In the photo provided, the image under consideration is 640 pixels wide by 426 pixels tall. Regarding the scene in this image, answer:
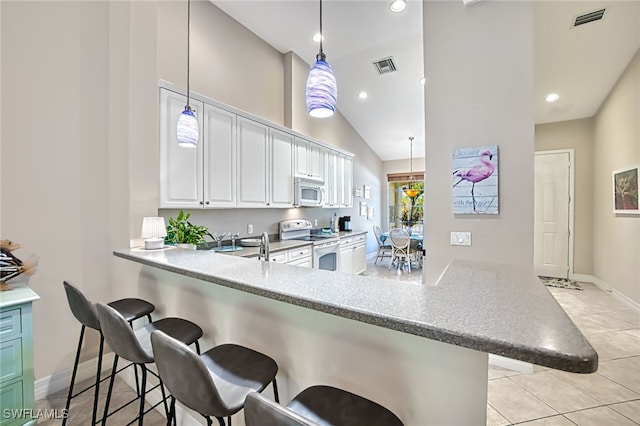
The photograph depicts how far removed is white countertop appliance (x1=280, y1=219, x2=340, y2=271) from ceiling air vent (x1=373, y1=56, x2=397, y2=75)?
2.92m

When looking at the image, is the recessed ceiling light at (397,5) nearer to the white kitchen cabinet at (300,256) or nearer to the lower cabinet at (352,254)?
the white kitchen cabinet at (300,256)

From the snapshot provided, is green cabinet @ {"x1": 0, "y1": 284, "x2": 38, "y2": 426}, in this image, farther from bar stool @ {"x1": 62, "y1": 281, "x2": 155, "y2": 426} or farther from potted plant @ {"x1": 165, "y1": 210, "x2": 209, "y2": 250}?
potted plant @ {"x1": 165, "y1": 210, "x2": 209, "y2": 250}

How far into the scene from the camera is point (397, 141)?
23.2ft

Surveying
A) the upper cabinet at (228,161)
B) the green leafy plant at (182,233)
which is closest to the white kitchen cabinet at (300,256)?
the upper cabinet at (228,161)

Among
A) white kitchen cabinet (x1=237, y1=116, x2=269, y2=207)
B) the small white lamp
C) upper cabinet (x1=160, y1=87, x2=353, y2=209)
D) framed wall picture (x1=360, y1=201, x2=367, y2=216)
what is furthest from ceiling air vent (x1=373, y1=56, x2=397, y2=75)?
the small white lamp

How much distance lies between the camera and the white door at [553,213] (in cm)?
498

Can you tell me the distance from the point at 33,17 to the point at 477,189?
12.1 ft

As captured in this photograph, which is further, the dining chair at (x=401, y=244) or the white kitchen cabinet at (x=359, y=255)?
the dining chair at (x=401, y=244)

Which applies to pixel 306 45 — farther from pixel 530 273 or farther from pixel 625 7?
pixel 530 273

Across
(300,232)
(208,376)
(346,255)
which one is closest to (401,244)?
(346,255)

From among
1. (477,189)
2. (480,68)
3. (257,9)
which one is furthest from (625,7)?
(257,9)

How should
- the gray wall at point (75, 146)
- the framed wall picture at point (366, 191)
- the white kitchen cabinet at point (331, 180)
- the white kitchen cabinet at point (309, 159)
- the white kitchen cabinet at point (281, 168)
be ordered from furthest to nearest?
the framed wall picture at point (366, 191)
the white kitchen cabinet at point (331, 180)
the white kitchen cabinet at point (309, 159)
the white kitchen cabinet at point (281, 168)
the gray wall at point (75, 146)

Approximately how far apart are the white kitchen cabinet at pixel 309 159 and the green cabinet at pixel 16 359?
3211mm

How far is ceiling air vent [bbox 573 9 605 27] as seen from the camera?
2.90 meters
